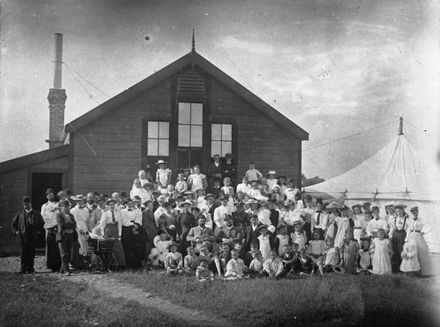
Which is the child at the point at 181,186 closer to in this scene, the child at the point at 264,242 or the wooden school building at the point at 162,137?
the wooden school building at the point at 162,137

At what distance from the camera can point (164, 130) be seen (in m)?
18.4

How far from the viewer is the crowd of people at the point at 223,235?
42.6 feet

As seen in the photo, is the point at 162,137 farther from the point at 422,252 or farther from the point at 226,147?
the point at 422,252

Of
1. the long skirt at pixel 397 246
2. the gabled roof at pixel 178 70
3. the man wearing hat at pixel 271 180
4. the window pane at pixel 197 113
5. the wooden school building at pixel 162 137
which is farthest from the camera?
the window pane at pixel 197 113

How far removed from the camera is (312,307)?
10578 millimetres

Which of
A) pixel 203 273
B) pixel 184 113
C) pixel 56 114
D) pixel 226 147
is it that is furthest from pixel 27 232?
pixel 56 114

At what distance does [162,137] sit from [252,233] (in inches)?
235

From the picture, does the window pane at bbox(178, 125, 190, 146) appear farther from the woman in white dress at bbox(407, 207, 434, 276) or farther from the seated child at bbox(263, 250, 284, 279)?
the woman in white dress at bbox(407, 207, 434, 276)

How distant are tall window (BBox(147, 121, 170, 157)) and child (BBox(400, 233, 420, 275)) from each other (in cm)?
863

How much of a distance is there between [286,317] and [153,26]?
7.91 meters

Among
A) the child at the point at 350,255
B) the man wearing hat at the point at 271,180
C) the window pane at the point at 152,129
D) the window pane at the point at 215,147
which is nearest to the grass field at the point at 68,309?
the child at the point at 350,255

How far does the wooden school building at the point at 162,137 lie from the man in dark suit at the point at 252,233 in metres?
4.85

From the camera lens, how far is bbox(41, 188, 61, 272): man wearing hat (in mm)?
13320

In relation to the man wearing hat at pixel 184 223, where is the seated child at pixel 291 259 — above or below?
below
